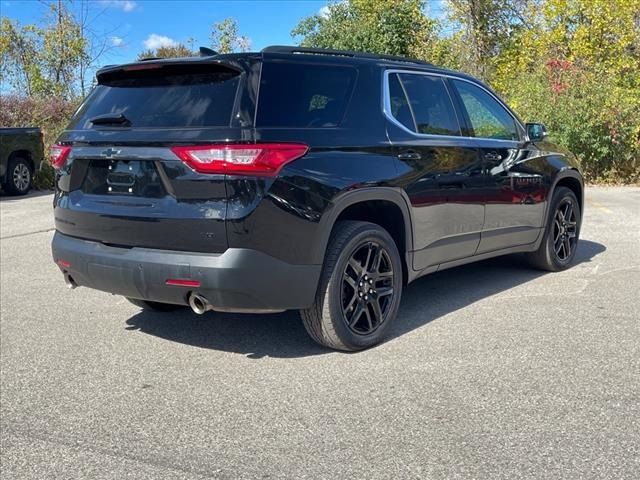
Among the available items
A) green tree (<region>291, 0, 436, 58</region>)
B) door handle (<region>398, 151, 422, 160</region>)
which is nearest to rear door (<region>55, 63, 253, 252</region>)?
door handle (<region>398, 151, 422, 160</region>)

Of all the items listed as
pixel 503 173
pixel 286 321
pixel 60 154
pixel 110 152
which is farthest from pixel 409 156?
pixel 60 154

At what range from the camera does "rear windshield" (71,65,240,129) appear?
3.96 m

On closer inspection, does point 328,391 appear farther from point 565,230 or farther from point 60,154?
point 565,230

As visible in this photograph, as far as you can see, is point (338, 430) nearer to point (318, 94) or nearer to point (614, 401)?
point (614, 401)

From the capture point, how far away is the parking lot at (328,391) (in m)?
3.12

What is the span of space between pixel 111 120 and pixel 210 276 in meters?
1.25

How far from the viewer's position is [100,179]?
14.0ft

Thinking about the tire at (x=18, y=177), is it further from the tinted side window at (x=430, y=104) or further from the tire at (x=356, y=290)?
the tire at (x=356, y=290)

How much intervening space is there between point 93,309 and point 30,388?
1.71m

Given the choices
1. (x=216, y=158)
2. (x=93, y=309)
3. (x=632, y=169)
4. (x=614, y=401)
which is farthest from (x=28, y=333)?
(x=632, y=169)

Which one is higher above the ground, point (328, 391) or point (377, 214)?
point (377, 214)

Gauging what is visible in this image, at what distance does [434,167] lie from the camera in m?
4.91

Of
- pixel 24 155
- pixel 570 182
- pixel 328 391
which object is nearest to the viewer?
pixel 328 391

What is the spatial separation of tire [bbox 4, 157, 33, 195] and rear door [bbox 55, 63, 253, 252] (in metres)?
10.2
